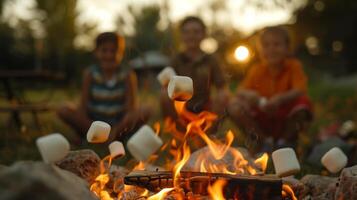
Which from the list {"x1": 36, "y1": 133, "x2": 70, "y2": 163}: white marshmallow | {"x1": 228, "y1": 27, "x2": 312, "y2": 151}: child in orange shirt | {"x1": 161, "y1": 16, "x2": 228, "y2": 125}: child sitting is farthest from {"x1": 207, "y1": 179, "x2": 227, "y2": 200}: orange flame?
{"x1": 161, "y1": 16, "x2": 228, "y2": 125}: child sitting

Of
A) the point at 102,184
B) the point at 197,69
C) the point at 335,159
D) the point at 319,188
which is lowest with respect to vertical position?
the point at 319,188

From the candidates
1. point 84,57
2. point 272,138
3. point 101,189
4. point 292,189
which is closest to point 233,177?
point 292,189

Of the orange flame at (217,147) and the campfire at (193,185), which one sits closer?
the campfire at (193,185)

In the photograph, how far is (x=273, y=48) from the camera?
557 centimetres

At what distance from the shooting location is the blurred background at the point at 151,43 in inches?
316

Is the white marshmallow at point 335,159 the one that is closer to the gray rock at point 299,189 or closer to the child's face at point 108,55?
the gray rock at point 299,189

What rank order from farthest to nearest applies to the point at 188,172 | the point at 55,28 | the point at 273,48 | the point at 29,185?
1. the point at 55,28
2. the point at 273,48
3. the point at 188,172
4. the point at 29,185

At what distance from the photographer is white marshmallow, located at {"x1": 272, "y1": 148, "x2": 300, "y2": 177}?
3.30 metres

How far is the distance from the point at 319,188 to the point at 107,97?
9.79 feet

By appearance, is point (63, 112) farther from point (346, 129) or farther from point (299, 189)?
point (346, 129)

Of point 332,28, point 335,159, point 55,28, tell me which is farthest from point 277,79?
point 55,28

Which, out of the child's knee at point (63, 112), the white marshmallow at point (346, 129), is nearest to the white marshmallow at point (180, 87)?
the child's knee at point (63, 112)

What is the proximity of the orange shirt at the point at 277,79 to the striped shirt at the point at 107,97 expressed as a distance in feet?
4.66

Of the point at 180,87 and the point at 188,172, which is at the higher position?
the point at 180,87
